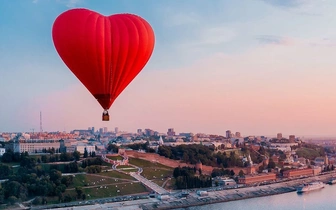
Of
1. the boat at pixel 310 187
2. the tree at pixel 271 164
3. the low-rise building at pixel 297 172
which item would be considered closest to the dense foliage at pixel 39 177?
the boat at pixel 310 187

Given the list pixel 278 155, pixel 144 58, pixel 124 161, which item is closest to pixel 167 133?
pixel 278 155

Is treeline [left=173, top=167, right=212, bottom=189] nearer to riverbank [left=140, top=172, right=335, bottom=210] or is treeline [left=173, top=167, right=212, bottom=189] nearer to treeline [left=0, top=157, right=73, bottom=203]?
riverbank [left=140, top=172, right=335, bottom=210]

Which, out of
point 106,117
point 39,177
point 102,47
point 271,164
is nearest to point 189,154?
point 271,164

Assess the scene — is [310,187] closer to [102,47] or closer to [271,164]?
[271,164]

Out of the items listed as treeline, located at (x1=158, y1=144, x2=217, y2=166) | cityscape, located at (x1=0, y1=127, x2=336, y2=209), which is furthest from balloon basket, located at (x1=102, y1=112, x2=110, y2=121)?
treeline, located at (x1=158, y1=144, x2=217, y2=166)

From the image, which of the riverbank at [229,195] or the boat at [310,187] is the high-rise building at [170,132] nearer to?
the riverbank at [229,195]

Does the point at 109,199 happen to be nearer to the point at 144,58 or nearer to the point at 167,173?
the point at 167,173
